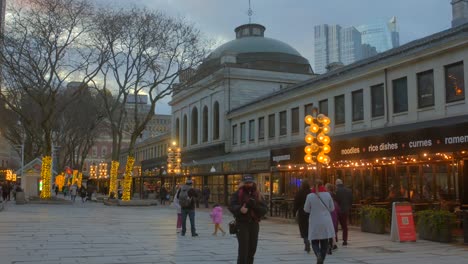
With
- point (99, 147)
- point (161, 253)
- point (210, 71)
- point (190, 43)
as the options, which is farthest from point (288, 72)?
point (99, 147)

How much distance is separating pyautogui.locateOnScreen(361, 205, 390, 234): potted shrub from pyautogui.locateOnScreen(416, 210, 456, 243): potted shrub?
1818mm

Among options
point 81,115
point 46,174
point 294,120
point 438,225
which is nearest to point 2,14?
point 81,115

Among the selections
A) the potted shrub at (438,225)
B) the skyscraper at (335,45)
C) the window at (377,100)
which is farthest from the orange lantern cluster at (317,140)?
the skyscraper at (335,45)

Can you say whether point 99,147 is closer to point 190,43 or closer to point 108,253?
point 190,43

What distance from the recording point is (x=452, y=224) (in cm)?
1517

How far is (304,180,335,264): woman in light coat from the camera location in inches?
405

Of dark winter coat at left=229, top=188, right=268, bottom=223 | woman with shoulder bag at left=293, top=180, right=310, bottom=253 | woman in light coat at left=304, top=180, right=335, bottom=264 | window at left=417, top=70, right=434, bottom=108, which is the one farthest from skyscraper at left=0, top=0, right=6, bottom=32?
dark winter coat at left=229, top=188, right=268, bottom=223

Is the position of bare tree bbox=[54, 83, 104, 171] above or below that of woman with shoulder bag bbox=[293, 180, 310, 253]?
above

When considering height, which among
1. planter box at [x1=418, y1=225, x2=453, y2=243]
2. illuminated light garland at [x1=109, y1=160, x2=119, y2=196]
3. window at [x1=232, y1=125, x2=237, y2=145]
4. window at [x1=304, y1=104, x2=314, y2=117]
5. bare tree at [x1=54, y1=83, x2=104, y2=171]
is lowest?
planter box at [x1=418, y1=225, x2=453, y2=243]

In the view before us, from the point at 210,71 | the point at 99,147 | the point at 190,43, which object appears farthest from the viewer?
the point at 99,147

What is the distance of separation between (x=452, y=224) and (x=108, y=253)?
9458 millimetres

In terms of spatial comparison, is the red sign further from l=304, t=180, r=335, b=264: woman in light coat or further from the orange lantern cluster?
l=304, t=180, r=335, b=264: woman in light coat

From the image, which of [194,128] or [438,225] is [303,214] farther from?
[194,128]

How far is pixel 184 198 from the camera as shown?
16641 mm
